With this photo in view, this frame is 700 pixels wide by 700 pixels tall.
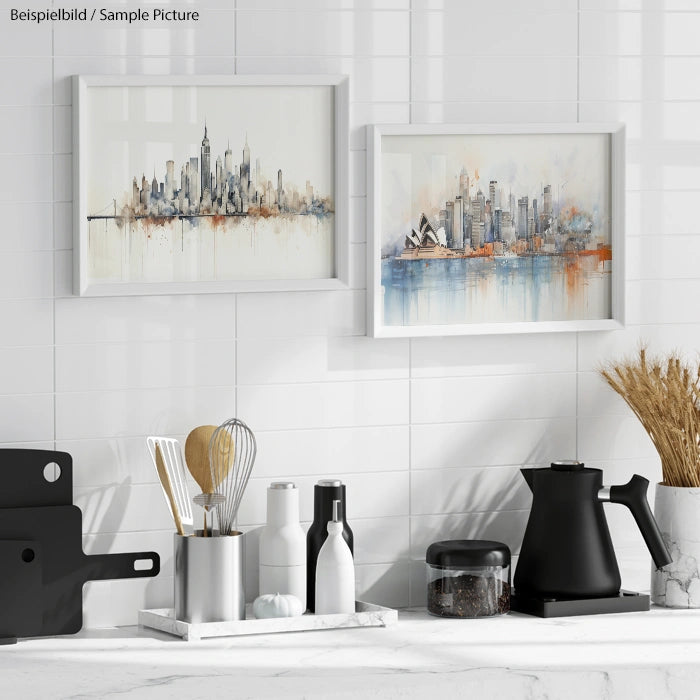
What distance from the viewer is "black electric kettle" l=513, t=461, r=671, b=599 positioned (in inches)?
78.5

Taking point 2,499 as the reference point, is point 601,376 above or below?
above

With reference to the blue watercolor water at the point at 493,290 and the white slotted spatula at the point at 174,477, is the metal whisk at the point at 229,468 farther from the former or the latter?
the blue watercolor water at the point at 493,290

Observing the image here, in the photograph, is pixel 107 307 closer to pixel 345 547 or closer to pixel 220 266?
pixel 220 266

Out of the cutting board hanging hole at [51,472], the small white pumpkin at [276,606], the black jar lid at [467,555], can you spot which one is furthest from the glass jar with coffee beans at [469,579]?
the cutting board hanging hole at [51,472]

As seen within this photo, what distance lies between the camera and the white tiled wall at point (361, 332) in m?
1.89

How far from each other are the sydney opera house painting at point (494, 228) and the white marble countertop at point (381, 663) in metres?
0.49

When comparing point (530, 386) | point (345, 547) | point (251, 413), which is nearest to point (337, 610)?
point (345, 547)

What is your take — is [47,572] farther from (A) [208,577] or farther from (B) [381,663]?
(B) [381,663]

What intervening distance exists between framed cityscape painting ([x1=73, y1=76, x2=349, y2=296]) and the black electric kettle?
46 cm

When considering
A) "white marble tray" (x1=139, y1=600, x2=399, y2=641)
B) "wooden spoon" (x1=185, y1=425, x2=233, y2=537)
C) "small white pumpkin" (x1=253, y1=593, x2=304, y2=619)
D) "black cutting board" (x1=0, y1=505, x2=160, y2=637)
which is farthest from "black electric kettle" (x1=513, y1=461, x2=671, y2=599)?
"black cutting board" (x1=0, y1=505, x2=160, y2=637)

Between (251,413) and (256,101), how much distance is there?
47 centimetres

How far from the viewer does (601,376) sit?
85.1 inches

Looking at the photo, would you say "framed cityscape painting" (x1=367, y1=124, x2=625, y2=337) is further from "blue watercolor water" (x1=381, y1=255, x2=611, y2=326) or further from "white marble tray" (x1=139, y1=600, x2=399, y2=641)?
"white marble tray" (x1=139, y1=600, x2=399, y2=641)

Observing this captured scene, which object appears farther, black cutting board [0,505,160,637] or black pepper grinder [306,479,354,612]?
black pepper grinder [306,479,354,612]
